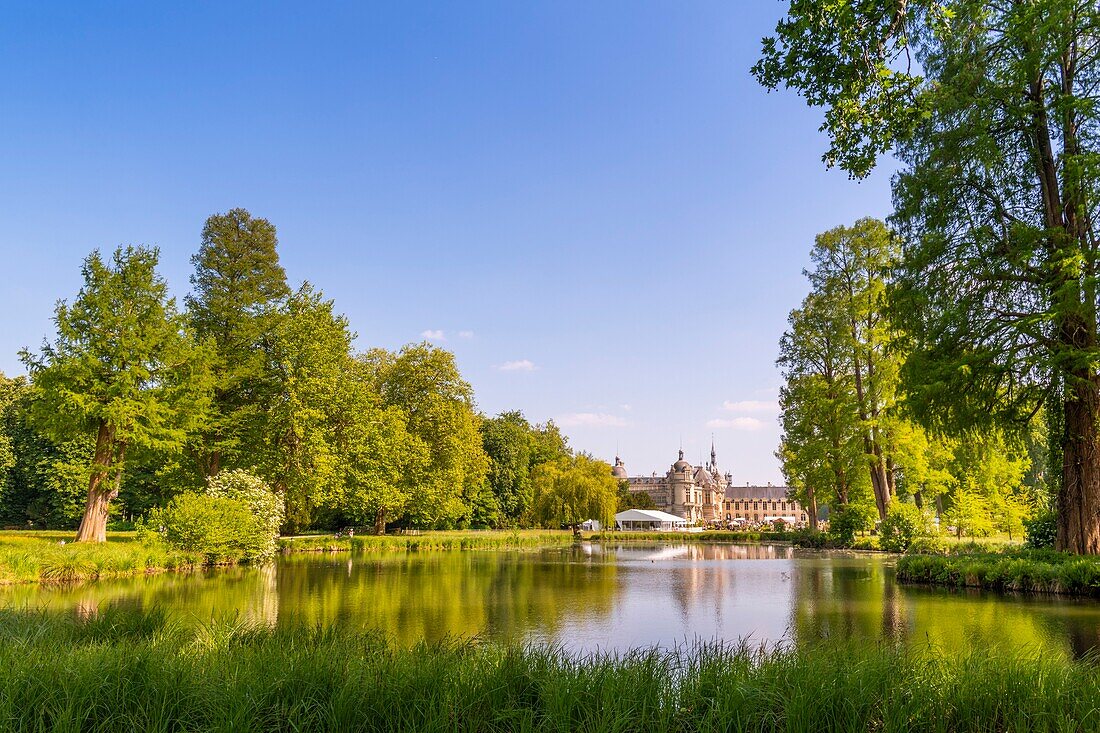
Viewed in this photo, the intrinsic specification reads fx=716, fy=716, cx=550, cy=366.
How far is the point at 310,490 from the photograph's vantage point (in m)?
30.9

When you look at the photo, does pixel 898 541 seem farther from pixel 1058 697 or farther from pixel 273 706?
pixel 273 706

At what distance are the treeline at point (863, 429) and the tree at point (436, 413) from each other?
19.1 meters

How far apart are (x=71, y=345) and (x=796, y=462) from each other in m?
32.0

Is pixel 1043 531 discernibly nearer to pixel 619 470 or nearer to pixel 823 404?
pixel 823 404

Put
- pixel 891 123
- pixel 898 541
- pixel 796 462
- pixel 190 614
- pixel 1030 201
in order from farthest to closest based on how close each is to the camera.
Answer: pixel 796 462 → pixel 898 541 → pixel 1030 201 → pixel 190 614 → pixel 891 123

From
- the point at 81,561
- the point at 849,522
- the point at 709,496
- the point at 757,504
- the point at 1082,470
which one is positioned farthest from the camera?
the point at 757,504

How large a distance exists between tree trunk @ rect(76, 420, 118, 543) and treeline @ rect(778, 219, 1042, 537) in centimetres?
2775

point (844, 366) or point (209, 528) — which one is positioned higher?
point (844, 366)

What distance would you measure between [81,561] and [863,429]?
28911mm

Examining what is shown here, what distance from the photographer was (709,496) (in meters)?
135

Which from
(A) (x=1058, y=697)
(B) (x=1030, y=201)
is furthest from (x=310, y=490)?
(A) (x=1058, y=697)

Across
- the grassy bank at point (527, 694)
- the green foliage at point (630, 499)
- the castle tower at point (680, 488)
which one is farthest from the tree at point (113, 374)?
the castle tower at point (680, 488)

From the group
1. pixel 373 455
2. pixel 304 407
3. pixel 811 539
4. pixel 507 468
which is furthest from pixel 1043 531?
pixel 507 468

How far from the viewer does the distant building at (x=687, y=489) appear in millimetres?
121500
